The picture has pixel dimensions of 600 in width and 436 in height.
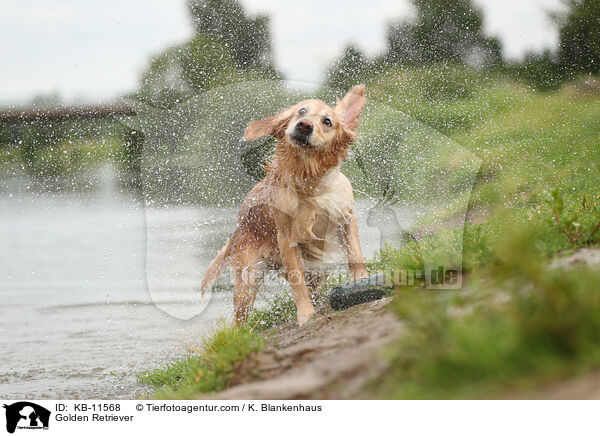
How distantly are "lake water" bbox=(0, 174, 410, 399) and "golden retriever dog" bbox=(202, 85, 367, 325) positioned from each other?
1.86 feet

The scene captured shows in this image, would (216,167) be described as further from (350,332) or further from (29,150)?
(29,150)

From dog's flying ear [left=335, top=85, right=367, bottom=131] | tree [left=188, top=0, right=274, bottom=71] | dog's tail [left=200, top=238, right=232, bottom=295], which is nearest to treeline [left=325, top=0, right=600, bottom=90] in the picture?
tree [left=188, top=0, right=274, bottom=71]

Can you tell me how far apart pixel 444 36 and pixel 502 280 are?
544cm

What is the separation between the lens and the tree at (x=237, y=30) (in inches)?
241

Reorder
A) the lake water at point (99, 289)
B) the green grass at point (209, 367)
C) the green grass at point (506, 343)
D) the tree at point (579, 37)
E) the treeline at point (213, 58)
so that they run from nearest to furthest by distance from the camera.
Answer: the green grass at point (506, 343) < the green grass at point (209, 367) < the lake water at point (99, 289) < the treeline at point (213, 58) < the tree at point (579, 37)

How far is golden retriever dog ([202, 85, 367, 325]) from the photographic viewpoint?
14.1ft

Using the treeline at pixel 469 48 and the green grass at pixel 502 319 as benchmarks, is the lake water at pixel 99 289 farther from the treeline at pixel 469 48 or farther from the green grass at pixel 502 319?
the treeline at pixel 469 48

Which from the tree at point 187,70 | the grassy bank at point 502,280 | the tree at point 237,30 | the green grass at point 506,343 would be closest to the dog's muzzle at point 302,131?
the grassy bank at point 502,280

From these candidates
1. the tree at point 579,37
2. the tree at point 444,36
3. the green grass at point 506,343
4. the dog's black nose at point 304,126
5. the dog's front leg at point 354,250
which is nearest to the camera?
the green grass at point 506,343

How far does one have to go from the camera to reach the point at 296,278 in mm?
4480

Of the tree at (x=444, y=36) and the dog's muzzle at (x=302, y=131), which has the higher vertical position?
the tree at (x=444, y=36)

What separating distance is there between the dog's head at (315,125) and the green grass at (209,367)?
147cm

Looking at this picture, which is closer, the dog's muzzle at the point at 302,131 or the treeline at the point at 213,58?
the dog's muzzle at the point at 302,131

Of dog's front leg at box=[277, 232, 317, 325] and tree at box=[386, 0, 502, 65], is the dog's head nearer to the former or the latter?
dog's front leg at box=[277, 232, 317, 325]
